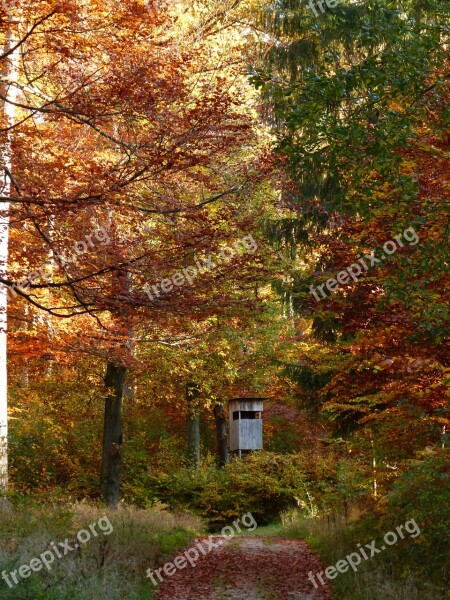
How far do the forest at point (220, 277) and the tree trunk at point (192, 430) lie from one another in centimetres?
88

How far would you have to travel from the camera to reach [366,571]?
8562 millimetres

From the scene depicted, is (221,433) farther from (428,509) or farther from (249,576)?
(428,509)

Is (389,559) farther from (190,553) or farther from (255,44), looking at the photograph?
(255,44)

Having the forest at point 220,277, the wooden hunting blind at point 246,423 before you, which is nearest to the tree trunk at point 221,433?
the wooden hunting blind at point 246,423

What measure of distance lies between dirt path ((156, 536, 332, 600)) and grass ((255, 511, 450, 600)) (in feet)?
0.90

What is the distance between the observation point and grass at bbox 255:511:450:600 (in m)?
7.31

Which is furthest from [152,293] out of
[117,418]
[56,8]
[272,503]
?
[272,503]

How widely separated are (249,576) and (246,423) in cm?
977

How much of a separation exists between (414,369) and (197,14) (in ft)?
32.2

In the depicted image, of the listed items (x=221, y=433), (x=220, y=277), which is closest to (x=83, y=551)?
(x=220, y=277)

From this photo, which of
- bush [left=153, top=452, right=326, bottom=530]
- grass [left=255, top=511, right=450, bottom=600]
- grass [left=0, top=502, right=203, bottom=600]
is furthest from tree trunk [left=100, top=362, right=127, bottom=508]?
grass [left=255, top=511, right=450, bottom=600]

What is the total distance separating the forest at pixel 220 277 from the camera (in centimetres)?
746

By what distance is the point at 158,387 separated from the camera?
18.4 metres

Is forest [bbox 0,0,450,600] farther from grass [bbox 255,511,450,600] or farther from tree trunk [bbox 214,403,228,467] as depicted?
tree trunk [bbox 214,403,228,467]
